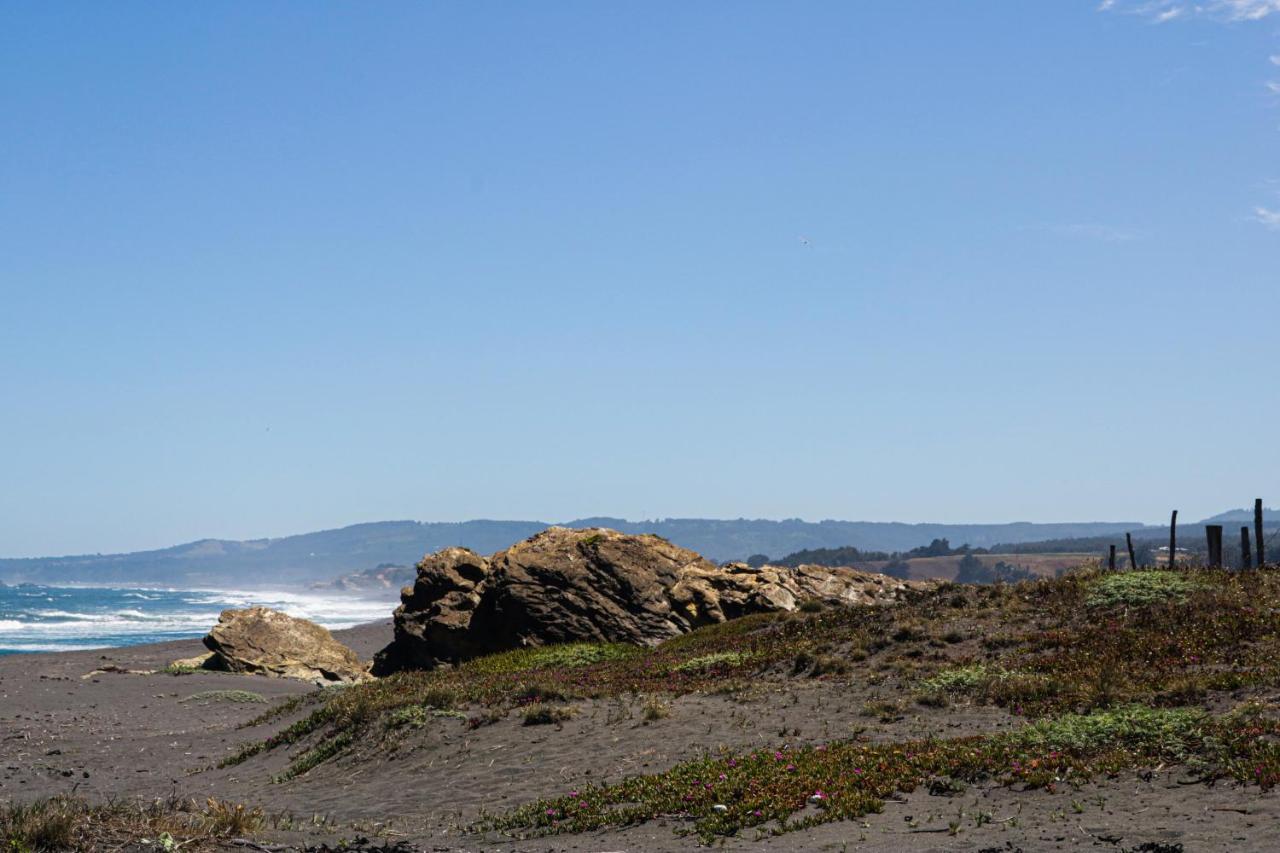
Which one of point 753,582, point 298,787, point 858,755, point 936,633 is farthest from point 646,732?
point 753,582

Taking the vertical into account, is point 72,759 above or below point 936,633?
below

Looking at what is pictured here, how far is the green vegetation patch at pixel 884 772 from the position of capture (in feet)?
43.0

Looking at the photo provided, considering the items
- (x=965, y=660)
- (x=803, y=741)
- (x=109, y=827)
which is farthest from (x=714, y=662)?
(x=109, y=827)

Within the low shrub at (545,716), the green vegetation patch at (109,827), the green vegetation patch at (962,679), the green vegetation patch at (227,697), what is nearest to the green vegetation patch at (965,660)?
the green vegetation patch at (962,679)

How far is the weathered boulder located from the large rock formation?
140 inches

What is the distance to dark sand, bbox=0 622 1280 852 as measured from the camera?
11586 mm

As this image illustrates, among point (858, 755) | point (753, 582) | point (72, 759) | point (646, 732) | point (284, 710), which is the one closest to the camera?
point (858, 755)

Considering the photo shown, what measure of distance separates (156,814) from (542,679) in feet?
47.7

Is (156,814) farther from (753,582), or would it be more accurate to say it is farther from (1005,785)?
(753,582)

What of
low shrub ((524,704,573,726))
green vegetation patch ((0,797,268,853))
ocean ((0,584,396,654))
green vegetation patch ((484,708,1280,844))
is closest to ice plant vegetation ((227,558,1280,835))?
green vegetation patch ((484,708,1280,844))

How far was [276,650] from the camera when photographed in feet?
145

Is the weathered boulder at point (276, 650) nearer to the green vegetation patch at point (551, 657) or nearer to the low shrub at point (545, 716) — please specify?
the green vegetation patch at point (551, 657)

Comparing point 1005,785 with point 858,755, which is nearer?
point 1005,785

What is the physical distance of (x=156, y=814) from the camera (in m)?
11.3
